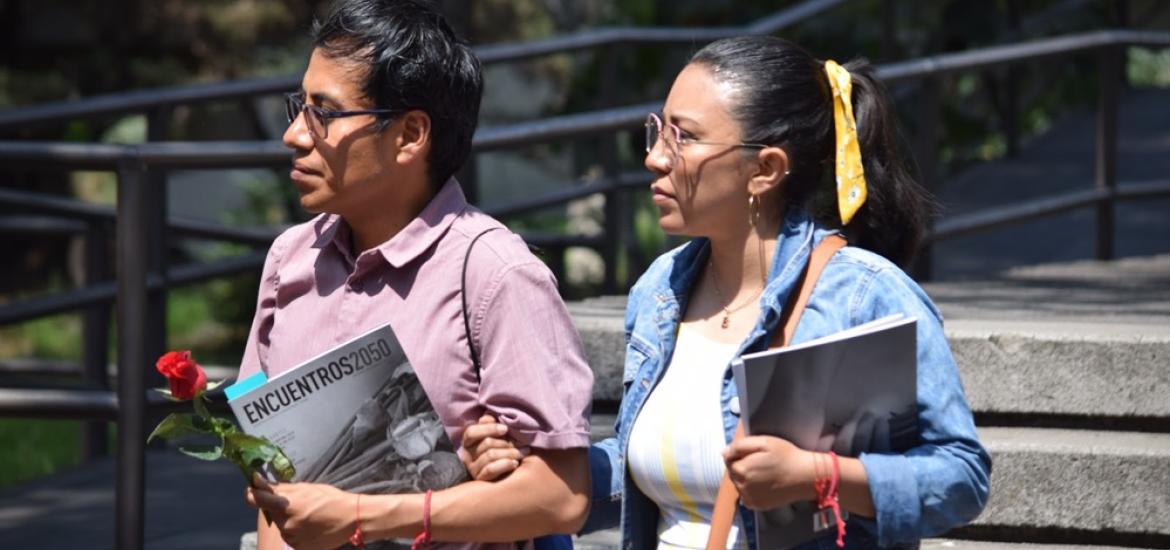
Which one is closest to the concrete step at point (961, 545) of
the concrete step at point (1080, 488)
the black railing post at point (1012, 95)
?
the concrete step at point (1080, 488)

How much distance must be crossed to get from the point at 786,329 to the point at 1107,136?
4813 millimetres

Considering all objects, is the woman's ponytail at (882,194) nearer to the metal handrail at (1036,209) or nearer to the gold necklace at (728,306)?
the gold necklace at (728,306)

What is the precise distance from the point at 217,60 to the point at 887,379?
1356 centimetres

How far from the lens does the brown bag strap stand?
2.58 m

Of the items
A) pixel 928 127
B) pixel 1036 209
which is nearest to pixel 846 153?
pixel 928 127

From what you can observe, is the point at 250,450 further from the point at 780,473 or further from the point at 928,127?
the point at 928,127

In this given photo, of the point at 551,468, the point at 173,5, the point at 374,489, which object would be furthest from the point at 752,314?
the point at 173,5

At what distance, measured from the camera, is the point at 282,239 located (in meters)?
2.83

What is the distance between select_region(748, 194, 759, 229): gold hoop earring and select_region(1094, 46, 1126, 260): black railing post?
181 inches

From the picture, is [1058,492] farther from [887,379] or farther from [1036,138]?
[1036,138]

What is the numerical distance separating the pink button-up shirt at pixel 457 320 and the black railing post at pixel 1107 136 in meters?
4.89

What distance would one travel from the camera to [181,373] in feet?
7.92

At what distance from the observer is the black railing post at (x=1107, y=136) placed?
703 cm

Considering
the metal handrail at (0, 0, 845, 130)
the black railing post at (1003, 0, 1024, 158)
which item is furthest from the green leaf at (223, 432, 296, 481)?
the black railing post at (1003, 0, 1024, 158)
